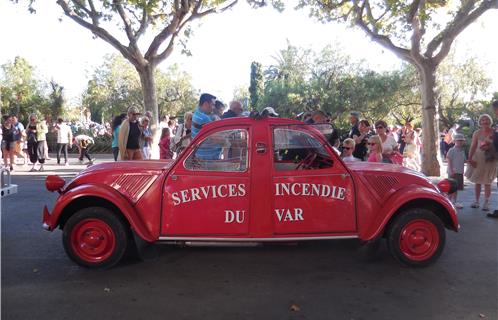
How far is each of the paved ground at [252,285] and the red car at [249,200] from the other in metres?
0.31

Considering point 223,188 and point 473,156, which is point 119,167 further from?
point 473,156

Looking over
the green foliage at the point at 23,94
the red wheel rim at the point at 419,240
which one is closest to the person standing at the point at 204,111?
the red wheel rim at the point at 419,240

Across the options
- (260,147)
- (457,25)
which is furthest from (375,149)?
(457,25)

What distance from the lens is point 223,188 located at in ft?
14.5

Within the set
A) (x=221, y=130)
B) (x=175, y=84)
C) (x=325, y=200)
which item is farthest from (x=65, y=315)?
(x=175, y=84)

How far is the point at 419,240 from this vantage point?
4656mm

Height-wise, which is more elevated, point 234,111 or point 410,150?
point 234,111

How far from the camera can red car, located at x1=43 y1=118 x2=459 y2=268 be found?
4422mm

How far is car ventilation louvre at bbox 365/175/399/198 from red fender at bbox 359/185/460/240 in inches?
3.7

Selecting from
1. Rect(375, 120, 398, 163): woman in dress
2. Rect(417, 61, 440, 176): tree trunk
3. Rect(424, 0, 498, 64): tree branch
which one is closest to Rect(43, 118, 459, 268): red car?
Rect(375, 120, 398, 163): woman in dress

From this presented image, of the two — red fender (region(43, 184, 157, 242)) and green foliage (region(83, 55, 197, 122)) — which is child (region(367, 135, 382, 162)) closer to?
red fender (region(43, 184, 157, 242))

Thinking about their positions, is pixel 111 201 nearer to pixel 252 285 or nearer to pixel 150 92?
pixel 252 285

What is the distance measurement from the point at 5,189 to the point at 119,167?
1.73 metres

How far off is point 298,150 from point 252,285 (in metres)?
1.47
